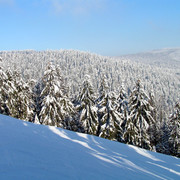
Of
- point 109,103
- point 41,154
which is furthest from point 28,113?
point 41,154

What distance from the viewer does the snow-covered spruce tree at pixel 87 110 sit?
23.7 m

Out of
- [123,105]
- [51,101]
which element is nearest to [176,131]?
[123,105]

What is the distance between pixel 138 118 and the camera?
23250mm

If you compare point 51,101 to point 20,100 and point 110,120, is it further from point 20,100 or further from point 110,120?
point 110,120

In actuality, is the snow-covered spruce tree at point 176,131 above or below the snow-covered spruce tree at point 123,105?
below

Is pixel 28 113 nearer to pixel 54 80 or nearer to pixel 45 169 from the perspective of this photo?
pixel 54 80

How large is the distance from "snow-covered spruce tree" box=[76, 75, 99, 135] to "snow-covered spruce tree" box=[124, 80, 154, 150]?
4.41m

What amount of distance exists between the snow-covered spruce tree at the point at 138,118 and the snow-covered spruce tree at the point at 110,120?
1223 mm

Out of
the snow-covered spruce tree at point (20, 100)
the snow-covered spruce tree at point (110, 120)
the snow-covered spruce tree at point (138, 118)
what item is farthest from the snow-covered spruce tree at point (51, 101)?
the snow-covered spruce tree at point (138, 118)

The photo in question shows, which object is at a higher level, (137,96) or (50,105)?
(137,96)

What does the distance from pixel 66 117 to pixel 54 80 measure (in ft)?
20.5

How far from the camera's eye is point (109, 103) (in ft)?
73.2

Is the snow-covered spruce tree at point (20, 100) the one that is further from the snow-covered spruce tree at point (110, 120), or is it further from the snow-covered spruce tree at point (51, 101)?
the snow-covered spruce tree at point (110, 120)

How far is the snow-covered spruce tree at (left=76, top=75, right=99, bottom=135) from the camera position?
23.7 m
